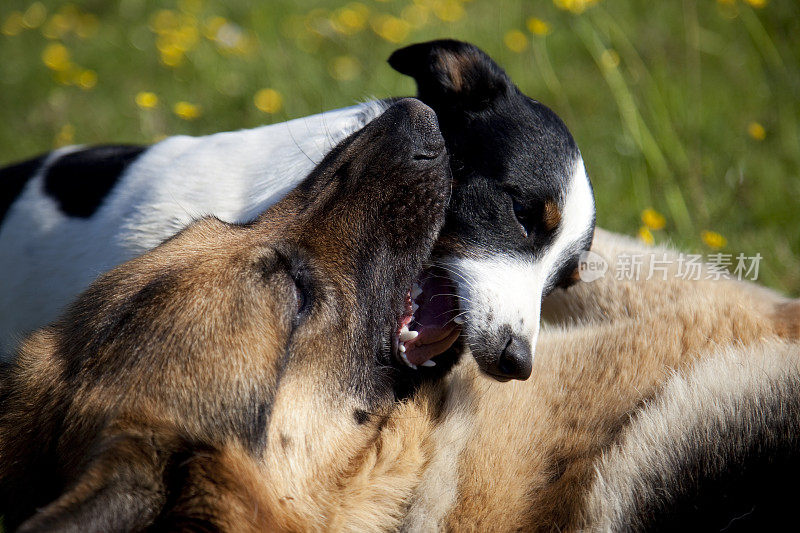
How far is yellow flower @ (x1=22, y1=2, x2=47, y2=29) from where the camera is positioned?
6.42 m

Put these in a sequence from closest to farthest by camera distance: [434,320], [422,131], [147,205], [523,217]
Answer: [422,131] < [434,320] < [523,217] < [147,205]

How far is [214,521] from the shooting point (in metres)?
1.83

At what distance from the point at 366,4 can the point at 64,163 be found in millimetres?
3679

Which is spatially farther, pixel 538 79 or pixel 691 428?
pixel 538 79

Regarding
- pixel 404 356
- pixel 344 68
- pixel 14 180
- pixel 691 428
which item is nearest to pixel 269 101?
pixel 344 68

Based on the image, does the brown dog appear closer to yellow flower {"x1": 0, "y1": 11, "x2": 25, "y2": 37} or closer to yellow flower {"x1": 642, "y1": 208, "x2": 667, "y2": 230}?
yellow flower {"x1": 642, "y1": 208, "x2": 667, "y2": 230}

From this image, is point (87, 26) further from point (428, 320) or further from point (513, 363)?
point (513, 363)

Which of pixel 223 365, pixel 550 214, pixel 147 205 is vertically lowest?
pixel 147 205

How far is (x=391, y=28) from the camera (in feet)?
19.2

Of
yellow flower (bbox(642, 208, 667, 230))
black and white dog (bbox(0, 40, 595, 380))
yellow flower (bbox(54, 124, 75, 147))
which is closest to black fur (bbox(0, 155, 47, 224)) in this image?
black and white dog (bbox(0, 40, 595, 380))

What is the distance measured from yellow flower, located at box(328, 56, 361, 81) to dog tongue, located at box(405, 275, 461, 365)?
2992 mm

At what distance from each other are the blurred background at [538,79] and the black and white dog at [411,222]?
1.00 meters

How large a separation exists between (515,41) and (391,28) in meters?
1.03

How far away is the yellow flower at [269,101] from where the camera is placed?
5.04m
